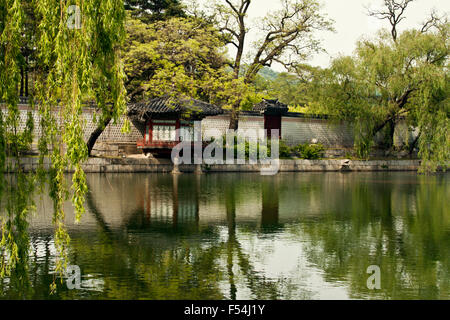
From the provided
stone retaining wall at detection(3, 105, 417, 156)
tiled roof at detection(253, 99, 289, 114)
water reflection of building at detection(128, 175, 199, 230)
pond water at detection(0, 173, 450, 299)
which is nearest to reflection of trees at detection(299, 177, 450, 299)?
pond water at detection(0, 173, 450, 299)

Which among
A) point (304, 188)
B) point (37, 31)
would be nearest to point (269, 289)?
point (37, 31)

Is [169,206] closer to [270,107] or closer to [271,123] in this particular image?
[270,107]

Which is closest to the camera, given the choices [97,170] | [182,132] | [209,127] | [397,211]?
[397,211]

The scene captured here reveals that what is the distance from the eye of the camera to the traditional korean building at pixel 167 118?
2589cm

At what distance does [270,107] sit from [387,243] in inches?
906

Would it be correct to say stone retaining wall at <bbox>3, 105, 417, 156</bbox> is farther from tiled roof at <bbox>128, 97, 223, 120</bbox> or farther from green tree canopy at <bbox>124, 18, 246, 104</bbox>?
green tree canopy at <bbox>124, 18, 246, 104</bbox>

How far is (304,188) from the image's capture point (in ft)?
65.2

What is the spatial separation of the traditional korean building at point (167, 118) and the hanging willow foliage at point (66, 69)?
19.3 meters

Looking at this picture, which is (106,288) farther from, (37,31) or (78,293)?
(37,31)

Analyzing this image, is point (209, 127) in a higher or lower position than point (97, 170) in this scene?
higher

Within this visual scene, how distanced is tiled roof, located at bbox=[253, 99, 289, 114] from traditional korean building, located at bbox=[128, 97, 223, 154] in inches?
256

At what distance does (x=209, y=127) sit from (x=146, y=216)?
766 inches

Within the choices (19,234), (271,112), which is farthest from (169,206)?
(271,112)

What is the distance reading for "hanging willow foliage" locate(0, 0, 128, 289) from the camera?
19.1 ft
